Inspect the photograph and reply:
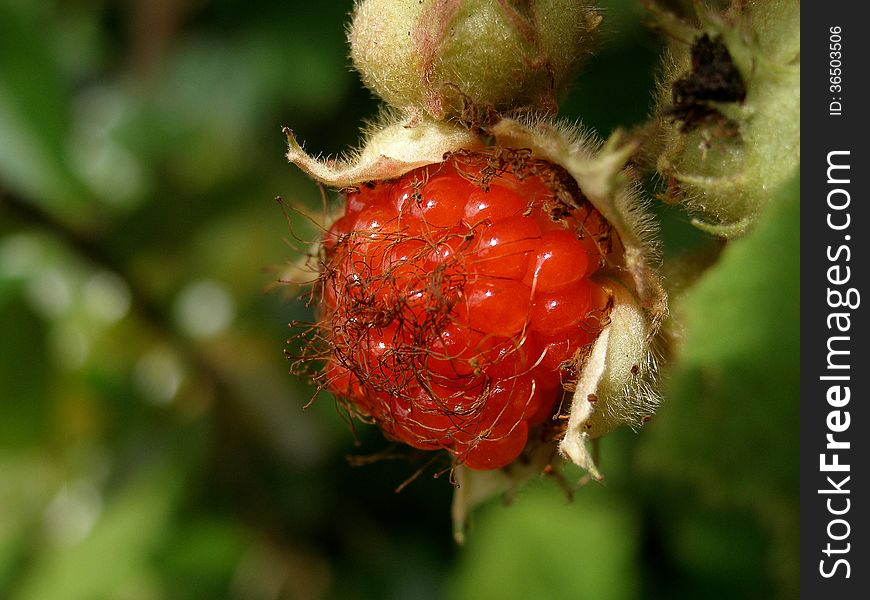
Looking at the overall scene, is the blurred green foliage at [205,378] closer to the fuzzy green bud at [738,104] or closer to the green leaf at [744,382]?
the green leaf at [744,382]

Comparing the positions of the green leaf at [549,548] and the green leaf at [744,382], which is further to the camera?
the green leaf at [549,548]

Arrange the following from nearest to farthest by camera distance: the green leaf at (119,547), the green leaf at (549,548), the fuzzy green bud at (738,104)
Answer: the fuzzy green bud at (738,104) → the green leaf at (549,548) → the green leaf at (119,547)

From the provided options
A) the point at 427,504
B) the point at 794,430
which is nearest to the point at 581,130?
the point at 794,430

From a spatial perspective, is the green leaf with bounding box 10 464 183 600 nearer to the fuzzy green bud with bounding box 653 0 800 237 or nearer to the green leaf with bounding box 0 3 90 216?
the green leaf with bounding box 0 3 90 216

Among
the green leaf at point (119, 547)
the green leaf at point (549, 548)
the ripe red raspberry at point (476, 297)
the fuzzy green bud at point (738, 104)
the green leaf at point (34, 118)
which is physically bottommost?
the green leaf at point (119, 547)

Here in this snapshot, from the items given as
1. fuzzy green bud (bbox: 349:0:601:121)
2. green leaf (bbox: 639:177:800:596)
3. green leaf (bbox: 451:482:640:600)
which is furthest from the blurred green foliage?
fuzzy green bud (bbox: 349:0:601:121)

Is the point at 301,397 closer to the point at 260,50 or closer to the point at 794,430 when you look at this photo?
the point at 260,50

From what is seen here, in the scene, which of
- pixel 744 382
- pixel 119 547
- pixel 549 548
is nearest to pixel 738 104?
pixel 744 382

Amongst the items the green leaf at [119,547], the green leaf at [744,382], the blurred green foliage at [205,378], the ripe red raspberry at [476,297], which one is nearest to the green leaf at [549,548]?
the blurred green foliage at [205,378]
